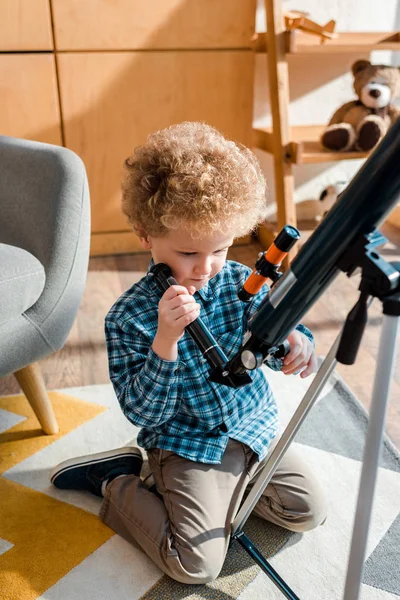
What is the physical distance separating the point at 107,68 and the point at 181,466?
152 centimetres

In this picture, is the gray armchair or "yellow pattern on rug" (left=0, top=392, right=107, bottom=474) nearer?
the gray armchair

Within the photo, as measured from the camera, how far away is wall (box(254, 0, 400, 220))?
2.28 meters

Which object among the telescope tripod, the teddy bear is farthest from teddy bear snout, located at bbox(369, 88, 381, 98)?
the telescope tripod

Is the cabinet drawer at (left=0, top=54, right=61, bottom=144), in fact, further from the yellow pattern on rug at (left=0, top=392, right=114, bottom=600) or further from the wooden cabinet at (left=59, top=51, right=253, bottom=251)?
the yellow pattern on rug at (left=0, top=392, right=114, bottom=600)

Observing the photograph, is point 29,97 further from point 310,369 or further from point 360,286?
point 360,286

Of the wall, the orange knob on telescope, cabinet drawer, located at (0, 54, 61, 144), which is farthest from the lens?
the wall

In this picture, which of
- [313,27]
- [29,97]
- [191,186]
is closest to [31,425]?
[191,186]

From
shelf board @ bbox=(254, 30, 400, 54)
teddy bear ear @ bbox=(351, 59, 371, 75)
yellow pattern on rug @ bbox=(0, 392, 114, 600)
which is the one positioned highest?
shelf board @ bbox=(254, 30, 400, 54)

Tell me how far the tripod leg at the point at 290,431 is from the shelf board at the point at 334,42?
1442 millimetres

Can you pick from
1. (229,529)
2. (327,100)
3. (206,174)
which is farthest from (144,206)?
(327,100)

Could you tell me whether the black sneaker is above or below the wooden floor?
above

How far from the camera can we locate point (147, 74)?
84.7 inches

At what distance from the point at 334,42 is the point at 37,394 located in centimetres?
145

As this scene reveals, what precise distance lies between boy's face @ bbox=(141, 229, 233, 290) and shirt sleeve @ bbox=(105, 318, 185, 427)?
0.13 meters
